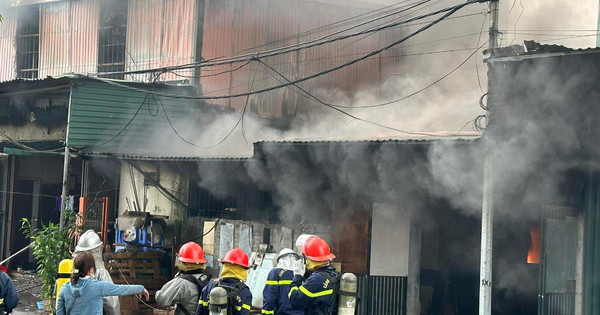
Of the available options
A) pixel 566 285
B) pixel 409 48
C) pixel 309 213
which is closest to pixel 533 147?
pixel 566 285

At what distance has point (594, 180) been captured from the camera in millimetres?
9508

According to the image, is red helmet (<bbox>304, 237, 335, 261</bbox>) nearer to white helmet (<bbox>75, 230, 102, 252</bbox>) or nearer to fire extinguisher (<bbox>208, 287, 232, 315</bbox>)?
fire extinguisher (<bbox>208, 287, 232, 315</bbox>)

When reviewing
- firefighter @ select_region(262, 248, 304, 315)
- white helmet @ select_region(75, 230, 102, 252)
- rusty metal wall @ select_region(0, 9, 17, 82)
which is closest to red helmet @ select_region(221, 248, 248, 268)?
firefighter @ select_region(262, 248, 304, 315)

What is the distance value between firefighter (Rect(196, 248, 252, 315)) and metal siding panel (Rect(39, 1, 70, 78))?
1496 cm

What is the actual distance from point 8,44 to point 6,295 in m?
15.8

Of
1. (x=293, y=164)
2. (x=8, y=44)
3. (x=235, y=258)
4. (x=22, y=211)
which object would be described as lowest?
(x=22, y=211)

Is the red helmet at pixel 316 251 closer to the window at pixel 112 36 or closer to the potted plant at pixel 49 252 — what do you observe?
the potted plant at pixel 49 252

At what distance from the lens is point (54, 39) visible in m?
21.0

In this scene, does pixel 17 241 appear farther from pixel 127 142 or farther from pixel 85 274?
pixel 85 274

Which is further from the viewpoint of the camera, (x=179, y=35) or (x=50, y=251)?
(x=179, y=35)

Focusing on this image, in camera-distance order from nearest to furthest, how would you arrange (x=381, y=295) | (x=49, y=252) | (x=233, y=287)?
(x=233, y=287) < (x=381, y=295) < (x=49, y=252)

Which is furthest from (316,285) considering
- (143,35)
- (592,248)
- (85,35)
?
(85,35)

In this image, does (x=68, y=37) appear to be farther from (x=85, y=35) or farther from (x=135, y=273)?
(x=135, y=273)

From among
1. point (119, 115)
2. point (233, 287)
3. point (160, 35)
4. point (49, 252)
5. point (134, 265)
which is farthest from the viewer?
point (160, 35)
